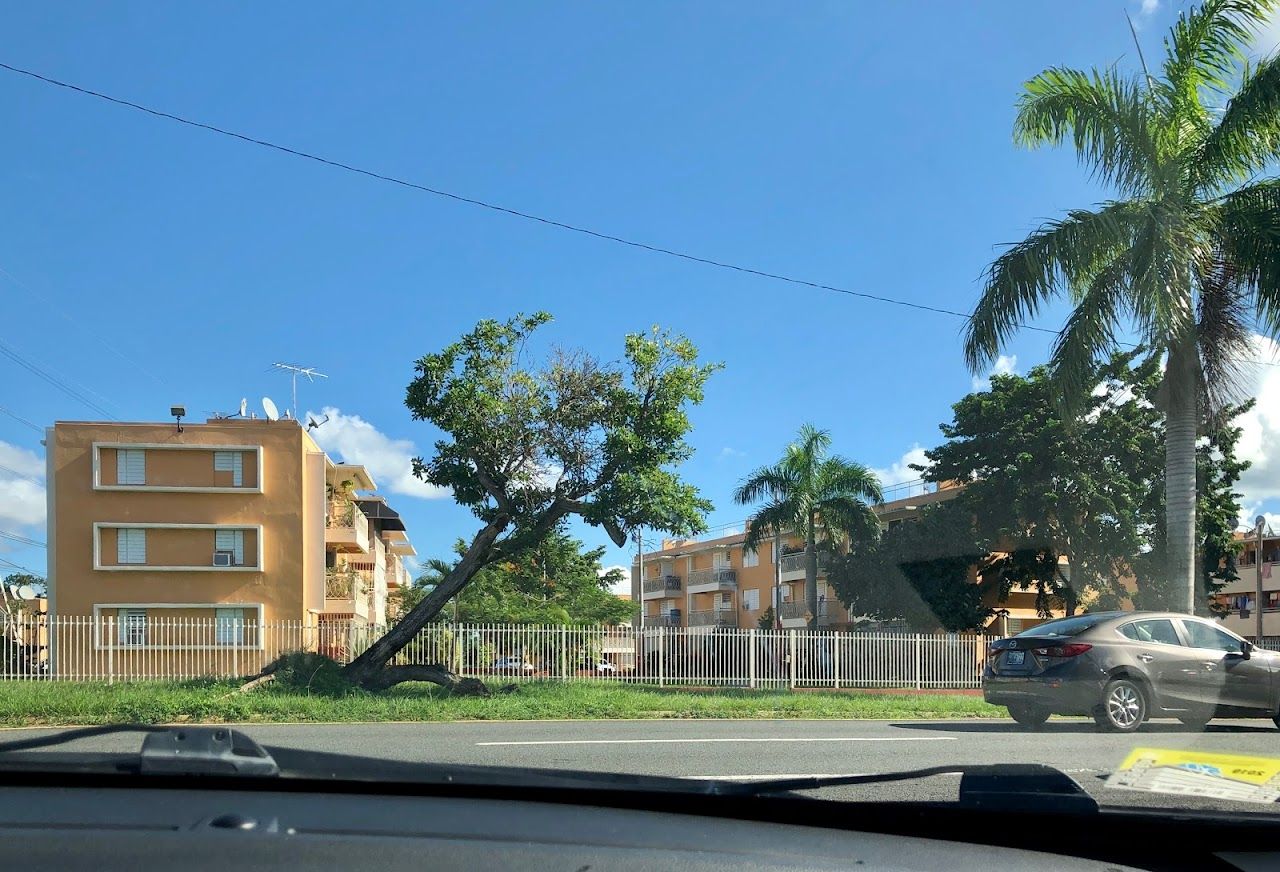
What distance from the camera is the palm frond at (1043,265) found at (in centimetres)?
1612

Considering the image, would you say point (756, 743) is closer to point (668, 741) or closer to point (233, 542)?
point (668, 741)

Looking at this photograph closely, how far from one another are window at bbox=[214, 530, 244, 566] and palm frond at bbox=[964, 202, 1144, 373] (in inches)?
875

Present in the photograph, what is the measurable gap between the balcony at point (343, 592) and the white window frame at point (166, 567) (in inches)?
207

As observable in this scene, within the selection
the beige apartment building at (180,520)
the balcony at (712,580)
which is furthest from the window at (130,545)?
the balcony at (712,580)

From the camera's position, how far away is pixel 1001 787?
8.73 ft

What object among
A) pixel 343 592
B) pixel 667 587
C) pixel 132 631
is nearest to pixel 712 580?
pixel 667 587

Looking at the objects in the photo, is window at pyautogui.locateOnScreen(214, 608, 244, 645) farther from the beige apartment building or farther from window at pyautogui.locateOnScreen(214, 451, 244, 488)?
window at pyautogui.locateOnScreen(214, 451, 244, 488)

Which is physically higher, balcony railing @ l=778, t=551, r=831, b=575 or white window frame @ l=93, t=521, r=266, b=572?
white window frame @ l=93, t=521, r=266, b=572

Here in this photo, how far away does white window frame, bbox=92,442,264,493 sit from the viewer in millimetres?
30922

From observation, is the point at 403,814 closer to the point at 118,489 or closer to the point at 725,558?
the point at 118,489

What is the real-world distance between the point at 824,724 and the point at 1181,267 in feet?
25.6

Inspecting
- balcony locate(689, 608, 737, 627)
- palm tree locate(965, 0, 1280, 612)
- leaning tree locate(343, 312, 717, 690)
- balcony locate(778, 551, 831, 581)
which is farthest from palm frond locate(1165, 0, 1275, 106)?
balcony locate(689, 608, 737, 627)

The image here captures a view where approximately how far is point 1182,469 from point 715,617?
48.5 metres

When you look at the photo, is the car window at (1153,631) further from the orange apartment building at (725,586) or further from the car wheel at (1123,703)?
the orange apartment building at (725,586)
